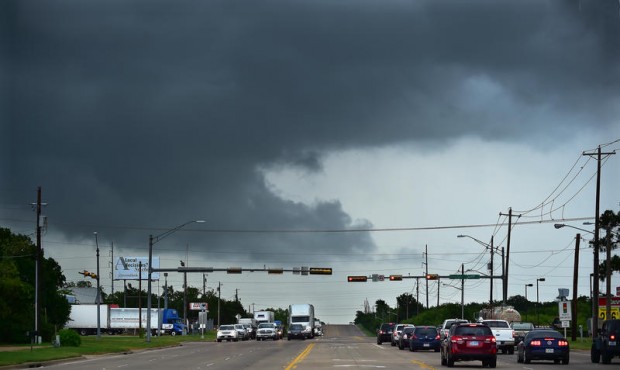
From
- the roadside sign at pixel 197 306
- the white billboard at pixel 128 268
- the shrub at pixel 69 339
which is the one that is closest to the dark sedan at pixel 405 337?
the shrub at pixel 69 339

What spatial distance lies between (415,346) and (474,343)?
935 inches

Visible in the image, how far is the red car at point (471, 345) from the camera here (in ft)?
132

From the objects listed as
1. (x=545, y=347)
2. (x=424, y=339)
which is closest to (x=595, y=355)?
(x=545, y=347)

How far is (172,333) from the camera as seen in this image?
144 metres

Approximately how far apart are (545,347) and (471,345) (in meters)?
6.55

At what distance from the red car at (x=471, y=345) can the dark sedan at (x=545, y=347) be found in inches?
202

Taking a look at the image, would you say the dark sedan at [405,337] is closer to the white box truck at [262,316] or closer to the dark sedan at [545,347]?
the dark sedan at [545,347]

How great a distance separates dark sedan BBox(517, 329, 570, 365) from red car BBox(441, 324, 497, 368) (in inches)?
202

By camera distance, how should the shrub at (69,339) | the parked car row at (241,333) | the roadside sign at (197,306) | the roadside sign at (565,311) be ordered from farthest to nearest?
the roadside sign at (197,306) → the parked car row at (241,333) → the roadside sign at (565,311) → the shrub at (69,339)

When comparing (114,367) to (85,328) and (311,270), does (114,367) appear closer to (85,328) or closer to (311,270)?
(311,270)

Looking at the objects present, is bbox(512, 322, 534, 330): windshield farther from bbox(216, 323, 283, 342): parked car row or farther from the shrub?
→ bbox(216, 323, 283, 342): parked car row

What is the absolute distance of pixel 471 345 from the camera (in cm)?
4038

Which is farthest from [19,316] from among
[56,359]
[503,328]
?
[503,328]

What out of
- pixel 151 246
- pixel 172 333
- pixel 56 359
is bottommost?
pixel 172 333
